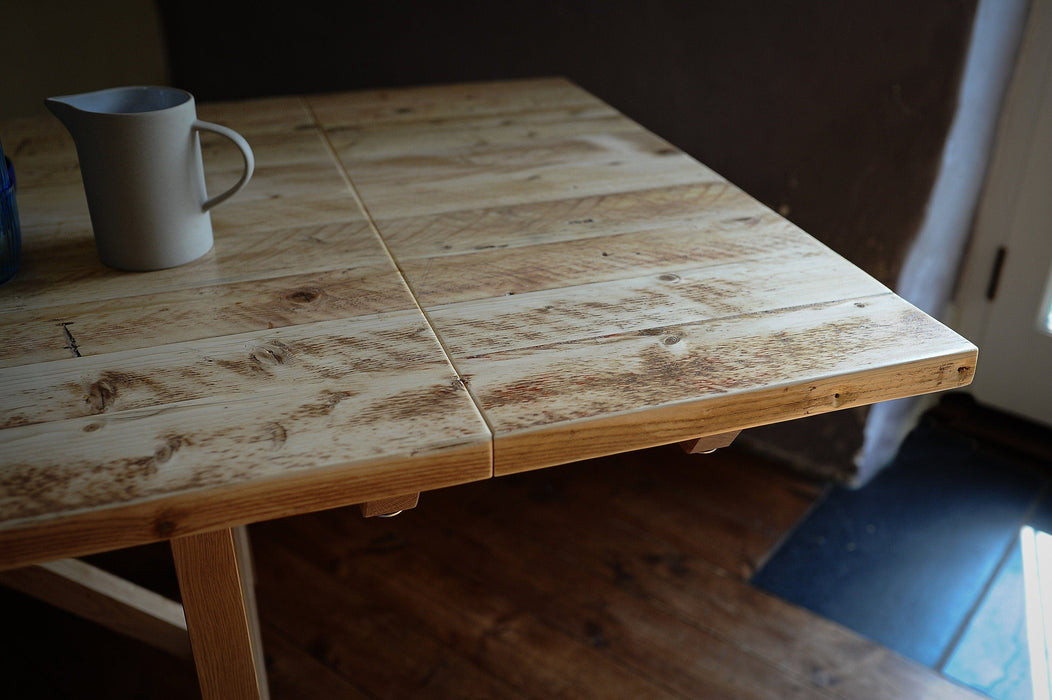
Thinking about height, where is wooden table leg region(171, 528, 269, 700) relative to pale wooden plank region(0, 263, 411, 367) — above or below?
below

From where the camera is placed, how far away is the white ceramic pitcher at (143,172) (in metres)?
0.78

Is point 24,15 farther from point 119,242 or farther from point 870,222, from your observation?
point 870,222

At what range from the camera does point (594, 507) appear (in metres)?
1.75

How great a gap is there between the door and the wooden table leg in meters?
1.62

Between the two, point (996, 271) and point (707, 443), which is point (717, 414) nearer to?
point (707, 443)

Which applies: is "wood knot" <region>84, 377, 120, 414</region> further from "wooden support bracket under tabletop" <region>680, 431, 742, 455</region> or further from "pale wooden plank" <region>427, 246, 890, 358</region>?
"wooden support bracket under tabletop" <region>680, 431, 742, 455</region>

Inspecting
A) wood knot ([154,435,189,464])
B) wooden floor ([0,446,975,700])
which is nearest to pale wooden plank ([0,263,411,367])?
wood knot ([154,435,189,464])

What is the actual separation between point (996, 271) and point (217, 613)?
1661 millimetres

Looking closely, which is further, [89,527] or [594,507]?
[594,507]

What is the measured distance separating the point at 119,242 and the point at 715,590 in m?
1.14

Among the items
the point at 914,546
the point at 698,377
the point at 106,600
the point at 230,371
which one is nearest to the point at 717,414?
the point at 698,377

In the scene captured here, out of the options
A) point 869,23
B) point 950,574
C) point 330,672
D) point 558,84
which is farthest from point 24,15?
point 950,574

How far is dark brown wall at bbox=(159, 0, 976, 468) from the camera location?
1.52m

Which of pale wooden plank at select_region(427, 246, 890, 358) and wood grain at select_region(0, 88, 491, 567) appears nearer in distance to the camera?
wood grain at select_region(0, 88, 491, 567)
